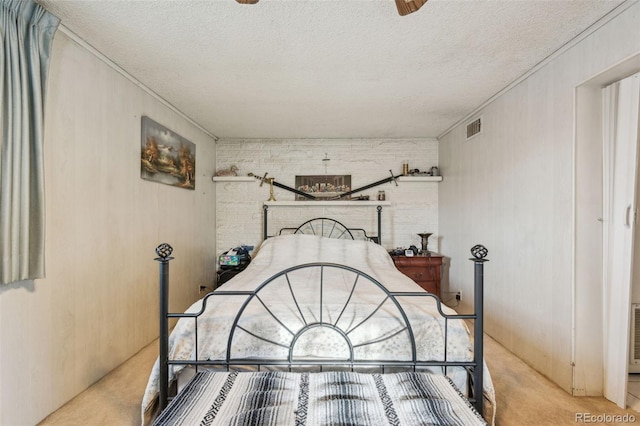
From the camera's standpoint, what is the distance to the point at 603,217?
1.94m

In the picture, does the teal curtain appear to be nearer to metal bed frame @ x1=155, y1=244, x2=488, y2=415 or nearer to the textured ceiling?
the textured ceiling

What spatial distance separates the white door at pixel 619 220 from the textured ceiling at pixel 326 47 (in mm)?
532

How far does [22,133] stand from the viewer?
1.54 meters

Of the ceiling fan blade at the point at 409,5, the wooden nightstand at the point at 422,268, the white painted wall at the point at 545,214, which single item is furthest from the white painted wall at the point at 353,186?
the ceiling fan blade at the point at 409,5

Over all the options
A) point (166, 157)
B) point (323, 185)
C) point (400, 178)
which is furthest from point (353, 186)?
point (166, 157)

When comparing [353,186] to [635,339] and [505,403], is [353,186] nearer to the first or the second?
[505,403]

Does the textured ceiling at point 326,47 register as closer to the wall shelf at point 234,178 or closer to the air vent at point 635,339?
the wall shelf at point 234,178

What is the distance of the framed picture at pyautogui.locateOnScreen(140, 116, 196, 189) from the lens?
2.71 metres

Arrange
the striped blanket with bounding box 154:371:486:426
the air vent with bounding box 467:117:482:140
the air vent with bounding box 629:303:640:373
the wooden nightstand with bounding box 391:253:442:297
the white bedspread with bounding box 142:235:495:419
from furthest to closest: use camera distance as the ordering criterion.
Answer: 1. the wooden nightstand with bounding box 391:253:442:297
2. the air vent with bounding box 467:117:482:140
3. the air vent with bounding box 629:303:640:373
4. the white bedspread with bounding box 142:235:495:419
5. the striped blanket with bounding box 154:371:486:426

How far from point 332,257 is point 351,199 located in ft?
3.99

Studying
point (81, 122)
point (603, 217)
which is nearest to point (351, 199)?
point (603, 217)

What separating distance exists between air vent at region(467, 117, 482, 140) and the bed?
84.0 inches

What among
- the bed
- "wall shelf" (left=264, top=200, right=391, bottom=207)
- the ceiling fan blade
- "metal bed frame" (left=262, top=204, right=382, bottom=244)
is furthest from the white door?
"metal bed frame" (left=262, top=204, right=382, bottom=244)

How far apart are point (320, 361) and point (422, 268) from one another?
2.52 meters
